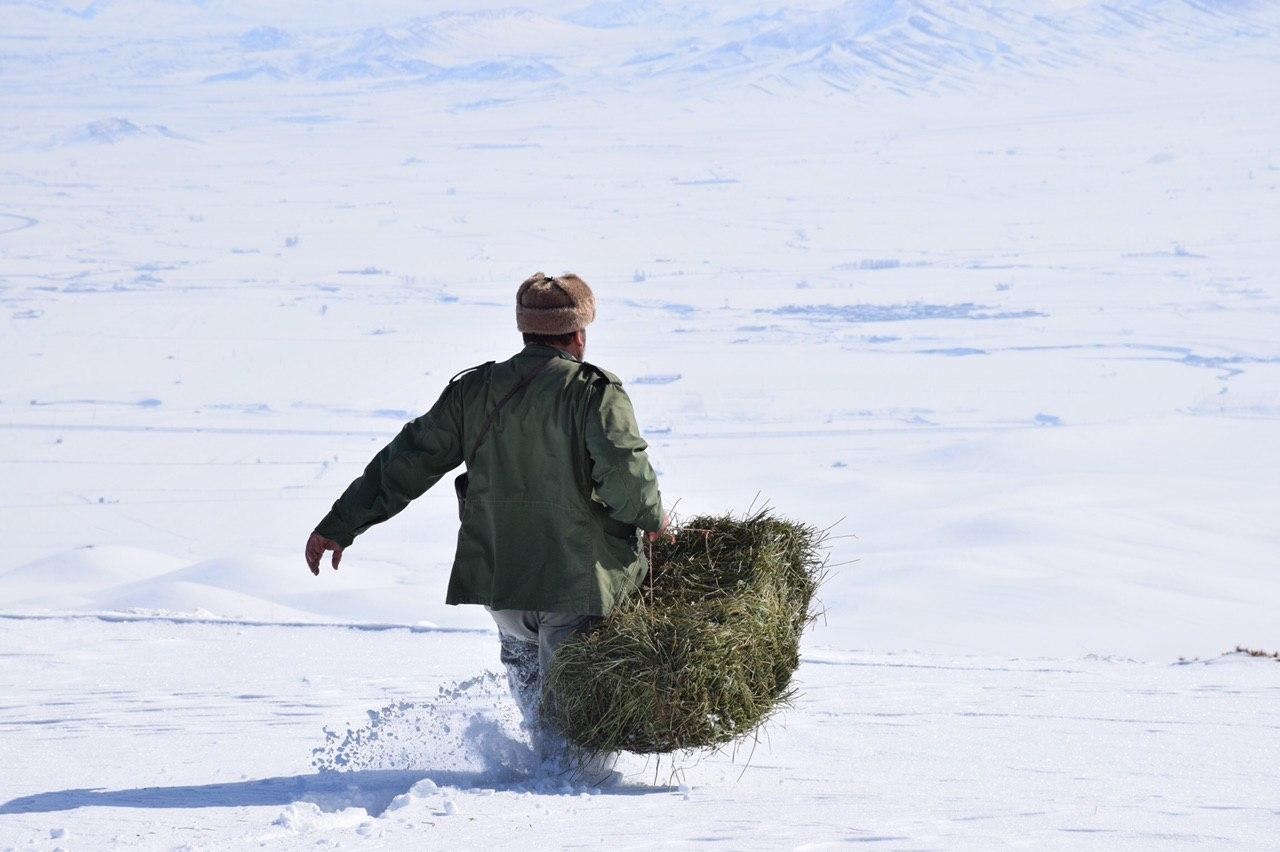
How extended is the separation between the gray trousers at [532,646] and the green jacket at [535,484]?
0.09 metres

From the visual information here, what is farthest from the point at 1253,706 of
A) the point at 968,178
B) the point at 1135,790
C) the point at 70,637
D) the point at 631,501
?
the point at 968,178

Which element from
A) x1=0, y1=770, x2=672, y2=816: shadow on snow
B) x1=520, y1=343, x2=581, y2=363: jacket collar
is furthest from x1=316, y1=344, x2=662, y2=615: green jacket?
x1=0, y1=770, x2=672, y2=816: shadow on snow

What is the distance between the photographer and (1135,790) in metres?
3.44

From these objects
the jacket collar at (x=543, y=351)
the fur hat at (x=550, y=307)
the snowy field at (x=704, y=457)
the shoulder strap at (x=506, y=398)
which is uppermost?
the fur hat at (x=550, y=307)

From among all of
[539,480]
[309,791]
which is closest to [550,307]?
[539,480]

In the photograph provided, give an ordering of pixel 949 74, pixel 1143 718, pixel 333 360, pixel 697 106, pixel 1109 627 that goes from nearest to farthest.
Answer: pixel 1143 718
pixel 1109 627
pixel 333 360
pixel 697 106
pixel 949 74

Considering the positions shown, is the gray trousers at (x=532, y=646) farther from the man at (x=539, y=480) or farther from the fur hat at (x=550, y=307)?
the fur hat at (x=550, y=307)

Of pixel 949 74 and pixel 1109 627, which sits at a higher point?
pixel 949 74

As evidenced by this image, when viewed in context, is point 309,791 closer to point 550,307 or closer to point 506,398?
point 506,398

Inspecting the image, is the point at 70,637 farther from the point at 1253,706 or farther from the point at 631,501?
the point at 1253,706

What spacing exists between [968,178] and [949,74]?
2130 inches

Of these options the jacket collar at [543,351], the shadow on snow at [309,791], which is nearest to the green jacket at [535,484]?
the jacket collar at [543,351]

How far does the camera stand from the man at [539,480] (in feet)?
10.0

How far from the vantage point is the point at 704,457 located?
19.7 meters
